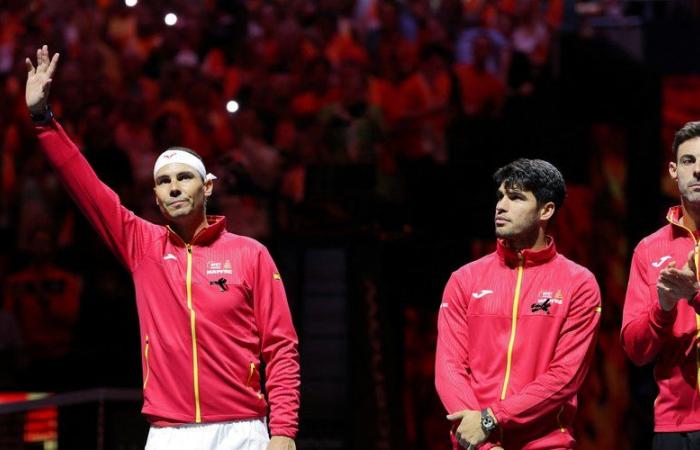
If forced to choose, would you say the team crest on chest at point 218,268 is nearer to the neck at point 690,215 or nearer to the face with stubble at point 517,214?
the face with stubble at point 517,214

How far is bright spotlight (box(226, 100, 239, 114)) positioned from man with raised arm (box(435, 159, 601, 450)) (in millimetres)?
6342

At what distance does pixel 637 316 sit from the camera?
5.99 meters

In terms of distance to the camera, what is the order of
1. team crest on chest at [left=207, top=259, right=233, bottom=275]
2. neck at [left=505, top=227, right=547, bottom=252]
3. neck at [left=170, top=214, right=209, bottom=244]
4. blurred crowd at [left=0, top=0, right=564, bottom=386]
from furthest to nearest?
1. blurred crowd at [left=0, top=0, right=564, bottom=386]
2. neck at [left=170, top=214, right=209, bottom=244]
3. team crest on chest at [left=207, top=259, right=233, bottom=275]
4. neck at [left=505, top=227, right=547, bottom=252]

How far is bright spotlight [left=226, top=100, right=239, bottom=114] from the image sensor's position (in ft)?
40.8

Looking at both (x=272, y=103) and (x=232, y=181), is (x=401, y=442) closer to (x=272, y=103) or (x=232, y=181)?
(x=232, y=181)

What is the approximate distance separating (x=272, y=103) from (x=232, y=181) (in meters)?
1.41

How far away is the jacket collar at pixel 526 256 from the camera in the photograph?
625 centimetres

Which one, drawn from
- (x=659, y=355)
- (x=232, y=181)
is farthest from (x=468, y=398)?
(x=232, y=181)

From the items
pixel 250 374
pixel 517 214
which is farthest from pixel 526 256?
pixel 250 374

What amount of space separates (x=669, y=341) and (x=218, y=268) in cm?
197

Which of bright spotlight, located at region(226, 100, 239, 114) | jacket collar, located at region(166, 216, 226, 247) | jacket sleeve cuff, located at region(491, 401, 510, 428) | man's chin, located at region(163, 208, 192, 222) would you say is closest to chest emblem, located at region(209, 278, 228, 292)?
jacket collar, located at region(166, 216, 226, 247)

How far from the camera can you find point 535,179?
626cm

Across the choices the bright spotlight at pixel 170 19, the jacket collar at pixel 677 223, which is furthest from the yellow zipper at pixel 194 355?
the bright spotlight at pixel 170 19

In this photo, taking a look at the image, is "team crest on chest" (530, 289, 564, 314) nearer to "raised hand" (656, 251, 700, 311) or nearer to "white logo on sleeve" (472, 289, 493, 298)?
"white logo on sleeve" (472, 289, 493, 298)
